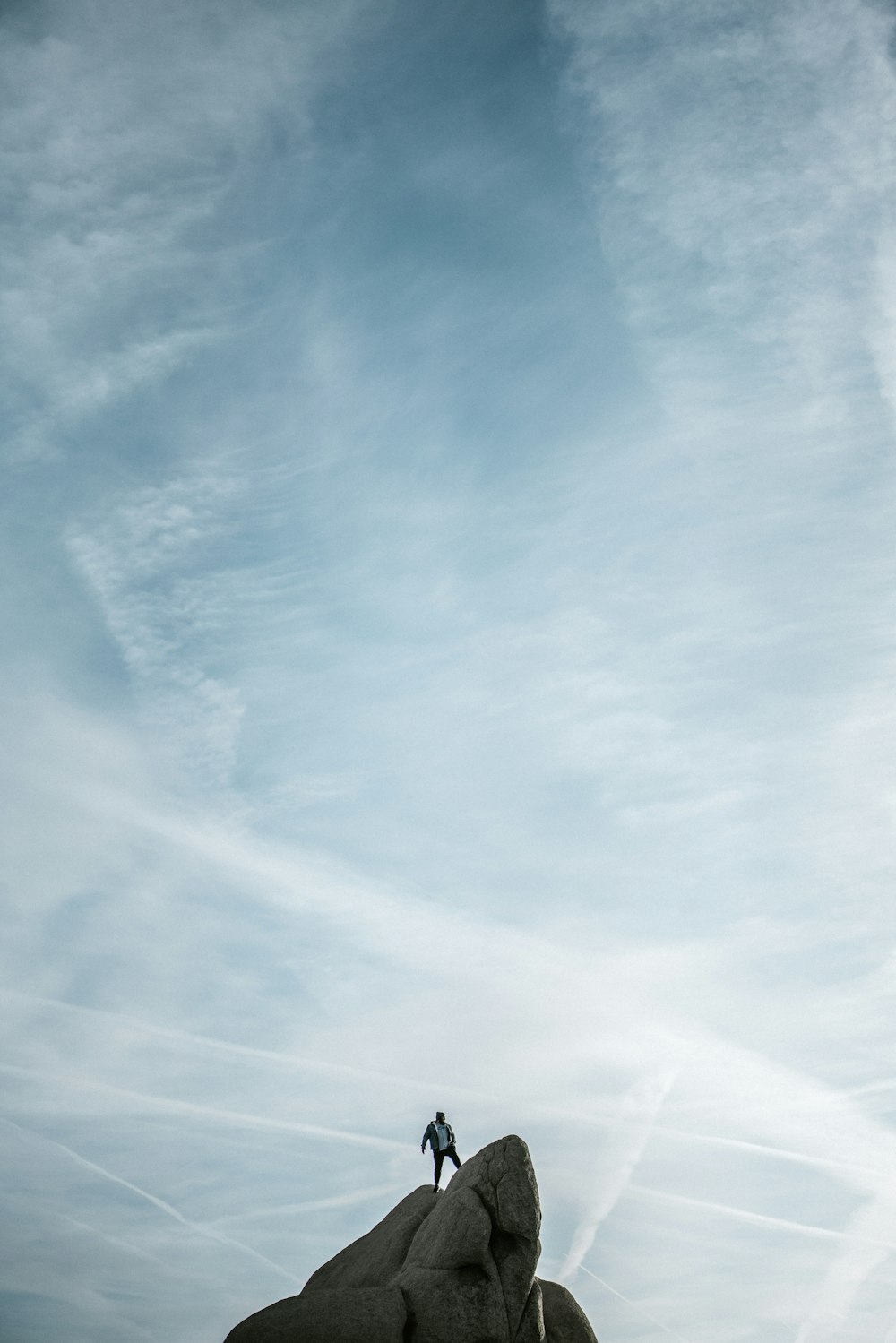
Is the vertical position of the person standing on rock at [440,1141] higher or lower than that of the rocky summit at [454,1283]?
higher

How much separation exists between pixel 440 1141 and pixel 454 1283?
6.05 metres

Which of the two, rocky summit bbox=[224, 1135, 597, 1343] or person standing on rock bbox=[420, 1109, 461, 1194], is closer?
rocky summit bbox=[224, 1135, 597, 1343]

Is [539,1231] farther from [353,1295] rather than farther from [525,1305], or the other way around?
[353,1295]

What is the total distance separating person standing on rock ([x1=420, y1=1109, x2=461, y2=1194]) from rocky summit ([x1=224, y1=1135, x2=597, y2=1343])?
1832 mm

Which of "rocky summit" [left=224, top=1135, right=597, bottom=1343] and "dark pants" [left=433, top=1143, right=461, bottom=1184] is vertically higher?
"dark pants" [left=433, top=1143, right=461, bottom=1184]

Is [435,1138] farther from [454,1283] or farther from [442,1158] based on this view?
[454,1283]

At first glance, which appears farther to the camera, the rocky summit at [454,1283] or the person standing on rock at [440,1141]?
the person standing on rock at [440,1141]

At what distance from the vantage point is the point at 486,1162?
33.7 meters

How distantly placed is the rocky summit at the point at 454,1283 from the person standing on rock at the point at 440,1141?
183cm

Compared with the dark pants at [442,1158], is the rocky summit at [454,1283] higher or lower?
lower

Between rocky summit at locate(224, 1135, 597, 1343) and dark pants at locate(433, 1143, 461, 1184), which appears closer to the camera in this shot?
rocky summit at locate(224, 1135, 597, 1343)

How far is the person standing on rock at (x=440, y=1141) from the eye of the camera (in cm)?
3712

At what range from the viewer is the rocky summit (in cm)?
3045

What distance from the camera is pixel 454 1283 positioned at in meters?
31.3
